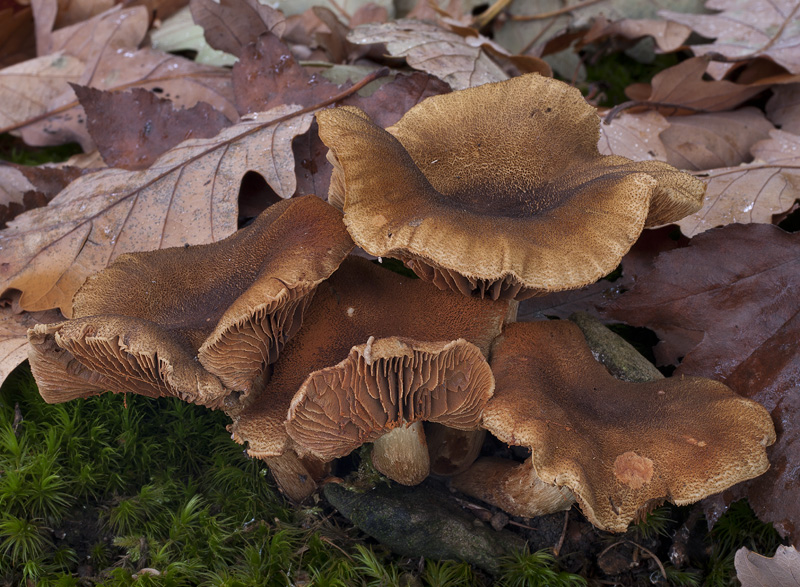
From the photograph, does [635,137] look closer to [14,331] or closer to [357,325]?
[357,325]

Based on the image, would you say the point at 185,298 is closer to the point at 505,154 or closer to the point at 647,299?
the point at 505,154

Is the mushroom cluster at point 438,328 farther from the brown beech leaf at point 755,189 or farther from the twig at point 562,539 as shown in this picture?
the brown beech leaf at point 755,189

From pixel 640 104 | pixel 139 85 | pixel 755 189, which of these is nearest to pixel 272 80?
pixel 139 85

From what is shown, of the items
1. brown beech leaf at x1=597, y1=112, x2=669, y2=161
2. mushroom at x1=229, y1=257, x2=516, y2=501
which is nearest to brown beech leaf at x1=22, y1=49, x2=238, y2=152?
Answer: mushroom at x1=229, y1=257, x2=516, y2=501

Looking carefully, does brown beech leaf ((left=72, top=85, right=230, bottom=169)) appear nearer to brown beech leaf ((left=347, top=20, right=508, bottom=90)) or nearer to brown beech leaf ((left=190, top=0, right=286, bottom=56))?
brown beech leaf ((left=190, top=0, right=286, bottom=56))

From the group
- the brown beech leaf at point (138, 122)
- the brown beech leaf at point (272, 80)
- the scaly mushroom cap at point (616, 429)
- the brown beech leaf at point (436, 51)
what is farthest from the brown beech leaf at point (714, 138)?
the brown beech leaf at point (138, 122)

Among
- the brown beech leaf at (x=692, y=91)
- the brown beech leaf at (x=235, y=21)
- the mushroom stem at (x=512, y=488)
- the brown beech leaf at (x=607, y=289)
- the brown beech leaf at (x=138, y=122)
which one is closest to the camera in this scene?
the mushroom stem at (x=512, y=488)

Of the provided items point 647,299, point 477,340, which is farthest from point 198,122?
point 647,299
